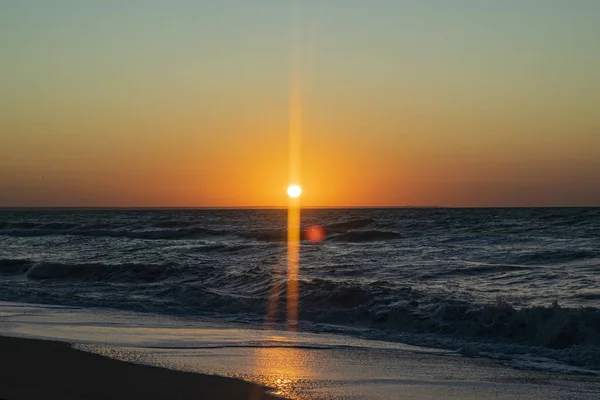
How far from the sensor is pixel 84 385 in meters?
6.59

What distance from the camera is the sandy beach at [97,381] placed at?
6.22 m

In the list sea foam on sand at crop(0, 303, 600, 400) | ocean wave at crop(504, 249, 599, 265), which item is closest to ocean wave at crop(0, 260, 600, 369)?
sea foam on sand at crop(0, 303, 600, 400)

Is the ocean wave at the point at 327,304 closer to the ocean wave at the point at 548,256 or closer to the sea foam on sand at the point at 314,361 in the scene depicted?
the sea foam on sand at the point at 314,361

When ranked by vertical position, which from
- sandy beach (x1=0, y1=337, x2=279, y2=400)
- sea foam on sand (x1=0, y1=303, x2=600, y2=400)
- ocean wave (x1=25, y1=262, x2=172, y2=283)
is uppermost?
sandy beach (x1=0, y1=337, x2=279, y2=400)

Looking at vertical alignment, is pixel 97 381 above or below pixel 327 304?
above

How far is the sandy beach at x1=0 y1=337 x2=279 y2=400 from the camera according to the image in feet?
20.4

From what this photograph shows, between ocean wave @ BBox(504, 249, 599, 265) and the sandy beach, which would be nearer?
the sandy beach

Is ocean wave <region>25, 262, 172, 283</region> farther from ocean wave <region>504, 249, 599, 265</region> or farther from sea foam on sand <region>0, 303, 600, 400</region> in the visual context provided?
ocean wave <region>504, 249, 599, 265</region>

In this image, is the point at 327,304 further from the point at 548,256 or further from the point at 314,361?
the point at 548,256

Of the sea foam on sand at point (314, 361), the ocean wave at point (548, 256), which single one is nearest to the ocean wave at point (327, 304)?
the sea foam on sand at point (314, 361)

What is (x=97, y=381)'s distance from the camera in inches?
267

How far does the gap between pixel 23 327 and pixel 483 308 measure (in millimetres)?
7357

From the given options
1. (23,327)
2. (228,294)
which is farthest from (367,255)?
(23,327)

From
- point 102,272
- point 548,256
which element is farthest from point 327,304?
point 548,256
